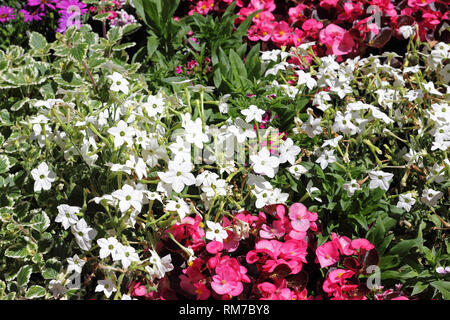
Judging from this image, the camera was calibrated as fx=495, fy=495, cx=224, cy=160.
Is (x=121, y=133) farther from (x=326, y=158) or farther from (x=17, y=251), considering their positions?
(x=326, y=158)

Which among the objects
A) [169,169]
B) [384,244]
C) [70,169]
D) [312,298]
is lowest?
[312,298]

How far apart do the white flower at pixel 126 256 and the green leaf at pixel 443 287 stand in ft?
3.08

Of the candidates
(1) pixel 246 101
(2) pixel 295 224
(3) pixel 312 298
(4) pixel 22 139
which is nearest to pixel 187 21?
(1) pixel 246 101

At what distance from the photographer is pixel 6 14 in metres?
2.98

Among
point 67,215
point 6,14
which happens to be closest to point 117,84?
point 67,215

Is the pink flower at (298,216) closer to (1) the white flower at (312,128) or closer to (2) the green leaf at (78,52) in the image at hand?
(1) the white flower at (312,128)

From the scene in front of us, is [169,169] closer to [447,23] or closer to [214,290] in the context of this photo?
[214,290]

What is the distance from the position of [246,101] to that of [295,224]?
0.66 meters

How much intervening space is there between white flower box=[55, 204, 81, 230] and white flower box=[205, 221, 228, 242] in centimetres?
40

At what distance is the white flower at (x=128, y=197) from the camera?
1.41 m

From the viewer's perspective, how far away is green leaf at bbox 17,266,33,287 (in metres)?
1.66

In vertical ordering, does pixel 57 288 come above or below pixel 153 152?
below

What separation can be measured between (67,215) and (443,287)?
1.19 metres

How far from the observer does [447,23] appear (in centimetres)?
273
